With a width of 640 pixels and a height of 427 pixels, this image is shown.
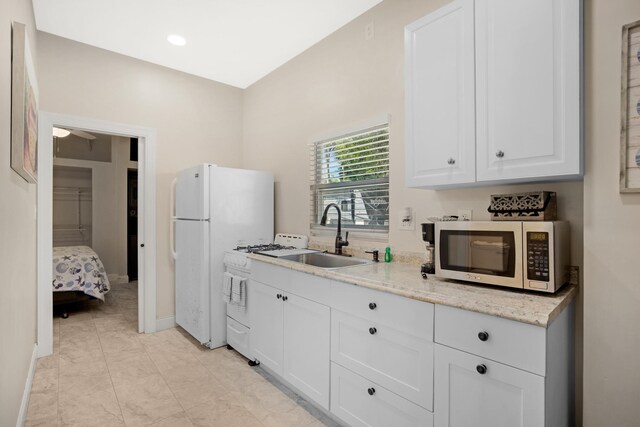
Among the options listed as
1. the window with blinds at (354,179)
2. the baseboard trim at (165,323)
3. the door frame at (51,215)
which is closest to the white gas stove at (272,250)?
the window with blinds at (354,179)

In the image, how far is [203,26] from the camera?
286 cm

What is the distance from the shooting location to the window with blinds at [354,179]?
101 inches

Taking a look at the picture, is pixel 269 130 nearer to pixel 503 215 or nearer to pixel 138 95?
pixel 138 95

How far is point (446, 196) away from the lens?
6.85ft

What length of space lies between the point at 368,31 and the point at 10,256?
8.84 ft

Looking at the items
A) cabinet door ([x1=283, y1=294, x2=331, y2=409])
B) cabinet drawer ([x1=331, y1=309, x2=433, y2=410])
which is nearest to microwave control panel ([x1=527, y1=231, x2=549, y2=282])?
cabinet drawer ([x1=331, y1=309, x2=433, y2=410])

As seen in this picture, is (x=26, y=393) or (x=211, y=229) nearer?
(x=26, y=393)

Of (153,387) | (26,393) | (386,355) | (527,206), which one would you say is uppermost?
(527,206)

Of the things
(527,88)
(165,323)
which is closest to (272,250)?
(165,323)

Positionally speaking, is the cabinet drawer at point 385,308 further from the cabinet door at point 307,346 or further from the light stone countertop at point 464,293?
the cabinet door at point 307,346

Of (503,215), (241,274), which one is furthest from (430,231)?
(241,274)

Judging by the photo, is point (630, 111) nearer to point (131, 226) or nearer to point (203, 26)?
point (203, 26)

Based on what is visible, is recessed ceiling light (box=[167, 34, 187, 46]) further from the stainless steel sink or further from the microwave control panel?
the microwave control panel

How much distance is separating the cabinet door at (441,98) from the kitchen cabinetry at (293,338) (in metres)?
1.03
